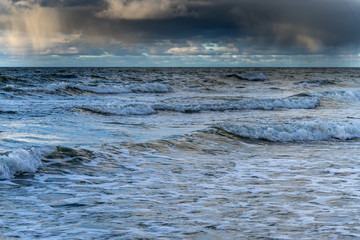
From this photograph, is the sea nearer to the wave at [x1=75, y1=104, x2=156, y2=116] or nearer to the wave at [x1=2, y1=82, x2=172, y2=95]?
the wave at [x1=75, y1=104, x2=156, y2=116]

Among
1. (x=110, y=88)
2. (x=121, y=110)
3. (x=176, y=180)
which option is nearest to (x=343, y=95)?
(x=121, y=110)

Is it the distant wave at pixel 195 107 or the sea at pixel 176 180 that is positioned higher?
the distant wave at pixel 195 107

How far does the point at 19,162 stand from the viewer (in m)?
7.21

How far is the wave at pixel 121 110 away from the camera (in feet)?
54.3

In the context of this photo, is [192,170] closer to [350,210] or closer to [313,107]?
[350,210]

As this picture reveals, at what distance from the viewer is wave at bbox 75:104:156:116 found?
16.6 metres

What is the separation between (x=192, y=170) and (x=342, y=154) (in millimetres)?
4103

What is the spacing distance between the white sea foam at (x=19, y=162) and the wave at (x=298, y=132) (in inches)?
242

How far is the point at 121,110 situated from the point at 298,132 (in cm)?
805

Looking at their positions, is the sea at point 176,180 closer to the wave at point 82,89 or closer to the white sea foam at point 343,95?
the wave at point 82,89

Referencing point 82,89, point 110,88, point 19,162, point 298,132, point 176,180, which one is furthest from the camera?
point 110,88

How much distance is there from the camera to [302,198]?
18.8 ft

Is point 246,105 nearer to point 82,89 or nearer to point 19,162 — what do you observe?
point 82,89

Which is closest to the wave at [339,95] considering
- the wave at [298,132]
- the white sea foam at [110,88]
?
the white sea foam at [110,88]
